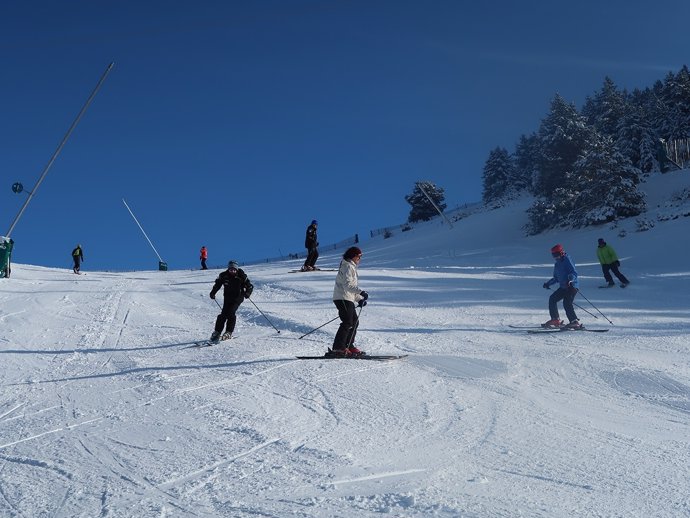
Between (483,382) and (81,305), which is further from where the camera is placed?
(81,305)

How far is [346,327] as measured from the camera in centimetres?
886

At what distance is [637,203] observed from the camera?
3506 centimetres

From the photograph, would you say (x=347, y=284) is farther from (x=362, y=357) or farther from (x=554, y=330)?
(x=554, y=330)

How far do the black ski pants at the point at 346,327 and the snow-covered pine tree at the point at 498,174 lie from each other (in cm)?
6818

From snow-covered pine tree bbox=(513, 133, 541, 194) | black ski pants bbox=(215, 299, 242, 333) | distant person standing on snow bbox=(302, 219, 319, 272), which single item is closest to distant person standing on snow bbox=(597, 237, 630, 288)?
distant person standing on snow bbox=(302, 219, 319, 272)

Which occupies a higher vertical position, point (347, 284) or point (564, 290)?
point (347, 284)

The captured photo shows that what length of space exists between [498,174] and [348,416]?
74097 millimetres

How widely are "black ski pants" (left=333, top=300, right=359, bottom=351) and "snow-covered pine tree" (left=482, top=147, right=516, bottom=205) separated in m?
68.2

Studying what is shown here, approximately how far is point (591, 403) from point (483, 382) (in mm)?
1354

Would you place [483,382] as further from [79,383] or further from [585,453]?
[79,383]

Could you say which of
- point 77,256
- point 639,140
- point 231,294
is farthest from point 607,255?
point 639,140

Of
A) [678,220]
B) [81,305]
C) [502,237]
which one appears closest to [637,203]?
[678,220]

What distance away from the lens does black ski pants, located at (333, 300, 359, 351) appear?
28.8 ft

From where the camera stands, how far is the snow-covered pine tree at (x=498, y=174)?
74.8m
